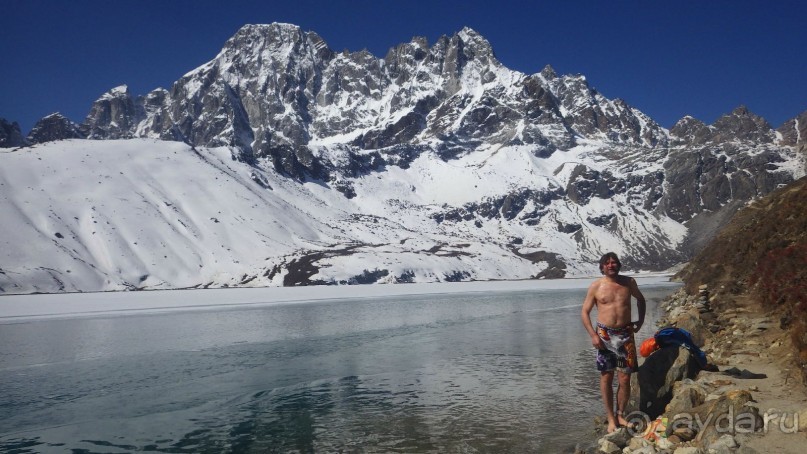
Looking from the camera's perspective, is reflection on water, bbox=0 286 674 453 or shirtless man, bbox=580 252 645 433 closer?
shirtless man, bbox=580 252 645 433

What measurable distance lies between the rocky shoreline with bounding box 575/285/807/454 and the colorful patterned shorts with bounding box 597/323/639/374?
1344 millimetres

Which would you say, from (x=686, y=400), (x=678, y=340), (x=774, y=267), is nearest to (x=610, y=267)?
(x=686, y=400)

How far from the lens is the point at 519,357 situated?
27.9 metres

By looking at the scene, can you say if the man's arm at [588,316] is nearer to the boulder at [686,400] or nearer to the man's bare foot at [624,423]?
the man's bare foot at [624,423]

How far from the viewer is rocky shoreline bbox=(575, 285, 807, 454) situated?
10.1 m

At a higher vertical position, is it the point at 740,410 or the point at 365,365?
the point at 740,410

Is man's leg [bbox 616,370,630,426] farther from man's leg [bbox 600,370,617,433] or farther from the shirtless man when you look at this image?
man's leg [bbox 600,370,617,433]

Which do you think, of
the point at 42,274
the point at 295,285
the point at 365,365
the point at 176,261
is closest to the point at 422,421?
the point at 365,365

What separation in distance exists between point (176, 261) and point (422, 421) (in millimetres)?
160701

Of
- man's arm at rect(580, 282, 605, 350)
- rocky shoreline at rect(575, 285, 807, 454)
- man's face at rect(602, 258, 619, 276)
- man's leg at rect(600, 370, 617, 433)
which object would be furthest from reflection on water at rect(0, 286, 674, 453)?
man's face at rect(602, 258, 619, 276)

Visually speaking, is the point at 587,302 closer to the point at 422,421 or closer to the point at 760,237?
the point at 422,421

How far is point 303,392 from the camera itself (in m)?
21.8

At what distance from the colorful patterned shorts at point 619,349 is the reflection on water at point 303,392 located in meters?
2.61

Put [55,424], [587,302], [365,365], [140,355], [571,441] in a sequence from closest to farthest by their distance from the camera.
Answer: [587,302] → [571,441] → [55,424] → [365,365] → [140,355]
